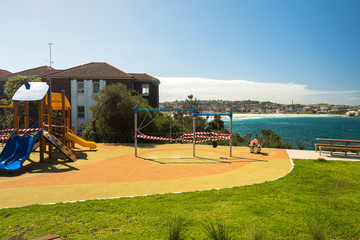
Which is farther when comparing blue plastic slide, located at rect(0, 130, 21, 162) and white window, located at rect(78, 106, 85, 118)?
white window, located at rect(78, 106, 85, 118)

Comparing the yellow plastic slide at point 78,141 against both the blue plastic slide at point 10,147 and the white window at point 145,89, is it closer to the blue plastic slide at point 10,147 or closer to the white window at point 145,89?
the blue plastic slide at point 10,147

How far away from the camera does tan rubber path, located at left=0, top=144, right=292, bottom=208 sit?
714 centimetres

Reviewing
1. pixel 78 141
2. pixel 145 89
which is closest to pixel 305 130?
pixel 145 89

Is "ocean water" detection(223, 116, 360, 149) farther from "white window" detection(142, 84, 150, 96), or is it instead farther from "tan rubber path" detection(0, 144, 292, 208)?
"white window" detection(142, 84, 150, 96)

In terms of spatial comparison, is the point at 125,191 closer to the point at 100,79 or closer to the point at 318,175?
the point at 318,175

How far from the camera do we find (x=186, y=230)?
15.2 feet

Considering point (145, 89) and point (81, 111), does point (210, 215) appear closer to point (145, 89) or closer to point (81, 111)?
point (145, 89)

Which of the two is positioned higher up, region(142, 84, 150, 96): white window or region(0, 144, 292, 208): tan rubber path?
region(142, 84, 150, 96): white window

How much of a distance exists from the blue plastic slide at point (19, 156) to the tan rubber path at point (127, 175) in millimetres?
338

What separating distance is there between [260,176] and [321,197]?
2.82 m

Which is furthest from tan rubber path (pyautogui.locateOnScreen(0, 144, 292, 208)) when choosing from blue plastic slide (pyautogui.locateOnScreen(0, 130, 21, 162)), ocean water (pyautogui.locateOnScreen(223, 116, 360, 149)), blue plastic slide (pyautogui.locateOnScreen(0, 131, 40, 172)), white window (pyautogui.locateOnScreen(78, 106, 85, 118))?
white window (pyautogui.locateOnScreen(78, 106, 85, 118))

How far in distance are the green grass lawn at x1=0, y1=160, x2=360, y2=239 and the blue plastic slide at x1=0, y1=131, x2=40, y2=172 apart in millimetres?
4951

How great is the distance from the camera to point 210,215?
534cm

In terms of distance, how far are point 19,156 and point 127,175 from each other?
17.8 feet
